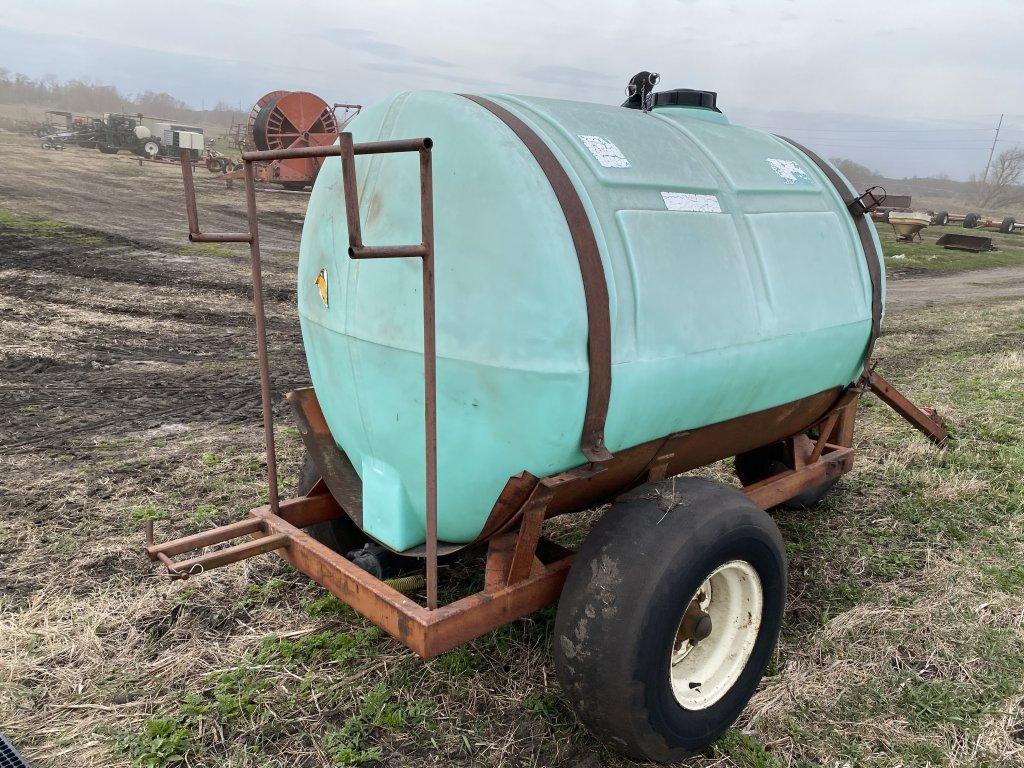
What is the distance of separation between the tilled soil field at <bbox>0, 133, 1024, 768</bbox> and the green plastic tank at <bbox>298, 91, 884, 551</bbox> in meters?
0.67

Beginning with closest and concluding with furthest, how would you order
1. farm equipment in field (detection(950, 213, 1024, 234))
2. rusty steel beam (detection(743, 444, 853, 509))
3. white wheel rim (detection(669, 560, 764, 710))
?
1. white wheel rim (detection(669, 560, 764, 710))
2. rusty steel beam (detection(743, 444, 853, 509))
3. farm equipment in field (detection(950, 213, 1024, 234))

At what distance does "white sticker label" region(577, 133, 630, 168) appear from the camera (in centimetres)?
272

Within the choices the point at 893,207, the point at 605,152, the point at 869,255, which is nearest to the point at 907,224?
the point at 893,207

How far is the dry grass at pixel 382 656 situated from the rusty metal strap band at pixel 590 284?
3.93 feet

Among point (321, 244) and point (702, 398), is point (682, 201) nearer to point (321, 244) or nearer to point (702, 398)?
point (702, 398)

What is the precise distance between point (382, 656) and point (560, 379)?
5.05ft

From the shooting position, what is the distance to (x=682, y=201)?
2.93m

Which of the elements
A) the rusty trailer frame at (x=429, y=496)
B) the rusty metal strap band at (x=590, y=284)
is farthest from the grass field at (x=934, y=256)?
the rusty metal strap band at (x=590, y=284)

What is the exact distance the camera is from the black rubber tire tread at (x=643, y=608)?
244 centimetres

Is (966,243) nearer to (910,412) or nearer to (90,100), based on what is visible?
(910,412)

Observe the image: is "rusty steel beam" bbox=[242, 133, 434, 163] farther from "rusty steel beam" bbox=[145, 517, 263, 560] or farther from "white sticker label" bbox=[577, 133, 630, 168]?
"rusty steel beam" bbox=[145, 517, 263, 560]

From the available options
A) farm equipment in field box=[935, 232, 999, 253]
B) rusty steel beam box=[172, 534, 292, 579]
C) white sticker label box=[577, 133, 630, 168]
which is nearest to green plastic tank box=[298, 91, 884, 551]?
white sticker label box=[577, 133, 630, 168]

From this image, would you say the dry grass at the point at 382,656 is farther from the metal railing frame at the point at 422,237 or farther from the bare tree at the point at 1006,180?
the bare tree at the point at 1006,180

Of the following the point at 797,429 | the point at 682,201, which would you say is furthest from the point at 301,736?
the point at 797,429
